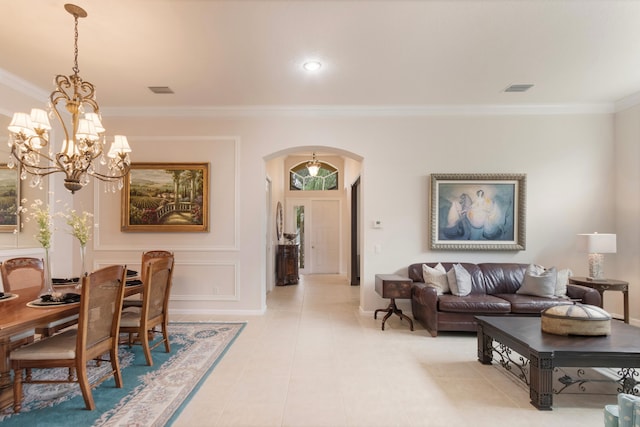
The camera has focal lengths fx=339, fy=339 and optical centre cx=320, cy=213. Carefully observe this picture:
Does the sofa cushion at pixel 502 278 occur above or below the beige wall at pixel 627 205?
below

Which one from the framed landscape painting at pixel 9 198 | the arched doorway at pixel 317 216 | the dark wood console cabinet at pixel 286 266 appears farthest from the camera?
the arched doorway at pixel 317 216

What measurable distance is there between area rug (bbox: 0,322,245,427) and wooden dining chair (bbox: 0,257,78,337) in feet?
1.31

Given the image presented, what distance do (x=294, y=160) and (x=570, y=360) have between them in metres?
7.89

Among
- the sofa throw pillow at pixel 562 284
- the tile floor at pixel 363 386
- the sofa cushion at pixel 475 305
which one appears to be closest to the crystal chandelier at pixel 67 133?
the tile floor at pixel 363 386

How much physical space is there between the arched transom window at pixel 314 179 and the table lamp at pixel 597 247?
20.2ft

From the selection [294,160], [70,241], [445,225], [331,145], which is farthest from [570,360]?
[294,160]

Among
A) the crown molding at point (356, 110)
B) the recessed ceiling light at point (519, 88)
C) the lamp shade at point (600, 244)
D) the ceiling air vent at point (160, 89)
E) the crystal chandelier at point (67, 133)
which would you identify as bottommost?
the lamp shade at point (600, 244)

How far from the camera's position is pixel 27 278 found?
11.3 feet

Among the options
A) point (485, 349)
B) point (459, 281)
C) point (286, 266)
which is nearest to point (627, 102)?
point (459, 281)

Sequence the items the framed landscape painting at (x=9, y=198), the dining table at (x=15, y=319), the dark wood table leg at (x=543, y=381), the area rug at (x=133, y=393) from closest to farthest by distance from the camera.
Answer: the dining table at (x=15, y=319) < the area rug at (x=133, y=393) < the dark wood table leg at (x=543, y=381) < the framed landscape painting at (x=9, y=198)

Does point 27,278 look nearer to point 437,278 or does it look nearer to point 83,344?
point 83,344

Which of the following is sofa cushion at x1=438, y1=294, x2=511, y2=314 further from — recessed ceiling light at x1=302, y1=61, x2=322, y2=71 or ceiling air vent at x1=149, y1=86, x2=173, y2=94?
ceiling air vent at x1=149, y1=86, x2=173, y2=94

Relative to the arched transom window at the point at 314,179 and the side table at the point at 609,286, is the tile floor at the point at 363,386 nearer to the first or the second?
the side table at the point at 609,286

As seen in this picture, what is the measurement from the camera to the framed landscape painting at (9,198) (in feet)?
13.2
